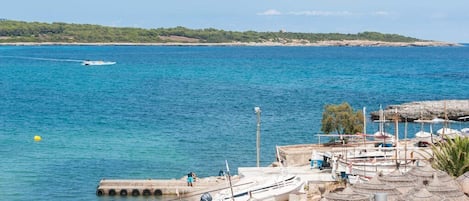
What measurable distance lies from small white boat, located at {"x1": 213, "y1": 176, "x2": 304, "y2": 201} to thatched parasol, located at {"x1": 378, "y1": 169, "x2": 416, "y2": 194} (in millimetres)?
6430

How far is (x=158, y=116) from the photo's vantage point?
245 feet

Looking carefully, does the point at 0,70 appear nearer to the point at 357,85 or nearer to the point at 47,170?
the point at 357,85

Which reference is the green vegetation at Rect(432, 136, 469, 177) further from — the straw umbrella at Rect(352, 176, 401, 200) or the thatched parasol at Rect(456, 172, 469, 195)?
the straw umbrella at Rect(352, 176, 401, 200)

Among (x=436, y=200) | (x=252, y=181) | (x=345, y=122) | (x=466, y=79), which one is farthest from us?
(x=466, y=79)

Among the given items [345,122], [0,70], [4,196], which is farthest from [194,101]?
[0,70]

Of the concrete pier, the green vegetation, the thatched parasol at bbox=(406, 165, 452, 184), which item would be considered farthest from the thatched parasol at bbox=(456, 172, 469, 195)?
the concrete pier

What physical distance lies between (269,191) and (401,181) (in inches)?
297

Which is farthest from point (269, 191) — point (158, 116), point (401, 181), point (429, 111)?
point (158, 116)

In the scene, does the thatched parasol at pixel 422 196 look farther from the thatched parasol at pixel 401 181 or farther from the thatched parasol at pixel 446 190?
the thatched parasol at pixel 401 181

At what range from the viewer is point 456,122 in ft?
220

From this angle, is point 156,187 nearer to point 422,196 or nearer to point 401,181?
point 401,181

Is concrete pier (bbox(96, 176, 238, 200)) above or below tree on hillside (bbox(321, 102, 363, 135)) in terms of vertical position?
below

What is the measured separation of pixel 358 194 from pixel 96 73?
391ft

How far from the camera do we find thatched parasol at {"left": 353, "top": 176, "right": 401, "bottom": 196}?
2892 centimetres
